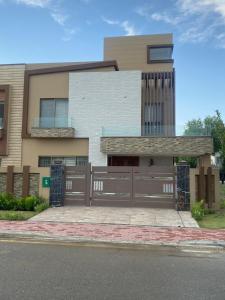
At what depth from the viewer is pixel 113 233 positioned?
10.4m

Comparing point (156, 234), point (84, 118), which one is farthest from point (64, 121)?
point (156, 234)

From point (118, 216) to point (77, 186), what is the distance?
3395 millimetres

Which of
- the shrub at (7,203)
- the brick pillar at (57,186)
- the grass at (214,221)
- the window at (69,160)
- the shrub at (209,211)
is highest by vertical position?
the window at (69,160)

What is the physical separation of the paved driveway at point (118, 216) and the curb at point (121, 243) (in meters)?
2.94

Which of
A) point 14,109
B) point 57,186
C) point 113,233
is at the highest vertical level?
point 14,109

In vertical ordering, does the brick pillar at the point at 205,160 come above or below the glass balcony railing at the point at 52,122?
Result: below

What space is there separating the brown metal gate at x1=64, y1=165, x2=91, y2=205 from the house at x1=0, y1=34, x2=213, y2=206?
20.5 feet

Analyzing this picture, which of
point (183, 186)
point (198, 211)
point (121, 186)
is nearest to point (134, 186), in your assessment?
point (121, 186)

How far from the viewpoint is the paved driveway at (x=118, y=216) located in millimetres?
12562

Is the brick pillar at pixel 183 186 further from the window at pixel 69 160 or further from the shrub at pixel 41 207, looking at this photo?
the window at pixel 69 160

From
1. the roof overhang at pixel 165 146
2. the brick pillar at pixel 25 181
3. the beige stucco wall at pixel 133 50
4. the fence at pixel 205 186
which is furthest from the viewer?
the beige stucco wall at pixel 133 50

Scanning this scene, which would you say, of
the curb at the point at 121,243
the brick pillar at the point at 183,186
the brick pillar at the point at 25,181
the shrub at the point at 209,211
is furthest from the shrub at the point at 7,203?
the shrub at the point at 209,211

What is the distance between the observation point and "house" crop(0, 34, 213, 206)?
2253 centimetres

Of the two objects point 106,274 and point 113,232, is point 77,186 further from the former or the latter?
point 106,274
